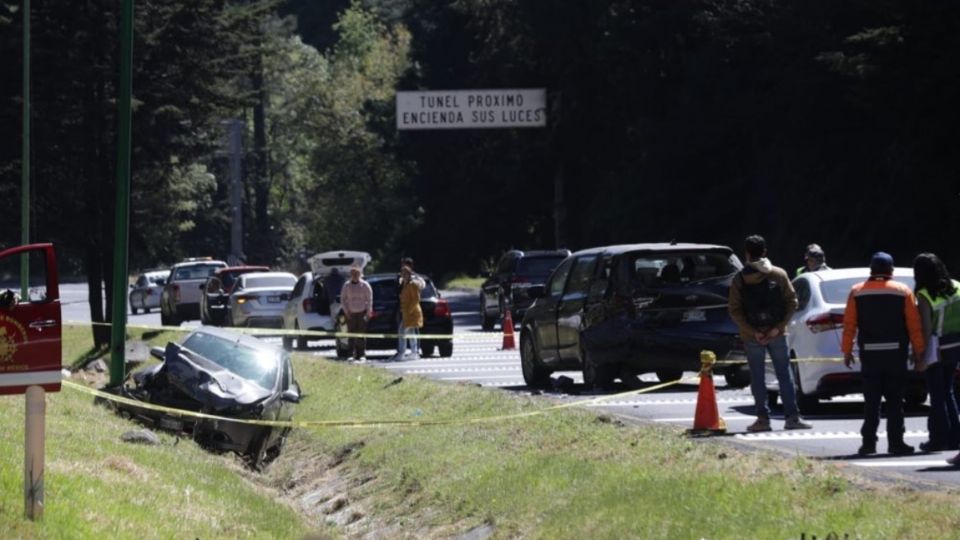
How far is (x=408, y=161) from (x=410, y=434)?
60.3 metres

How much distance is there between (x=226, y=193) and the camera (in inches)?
4227

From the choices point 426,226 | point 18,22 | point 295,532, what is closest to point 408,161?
point 426,226

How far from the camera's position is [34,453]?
35.3ft

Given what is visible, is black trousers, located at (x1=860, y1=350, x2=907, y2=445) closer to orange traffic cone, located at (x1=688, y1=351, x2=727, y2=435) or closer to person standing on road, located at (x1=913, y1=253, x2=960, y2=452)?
person standing on road, located at (x1=913, y1=253, x2=960, y2=452)

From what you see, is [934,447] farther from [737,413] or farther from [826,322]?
[737,413]

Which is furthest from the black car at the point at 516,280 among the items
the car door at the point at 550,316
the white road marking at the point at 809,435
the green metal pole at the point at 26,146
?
the white road marking at the point at 809,435

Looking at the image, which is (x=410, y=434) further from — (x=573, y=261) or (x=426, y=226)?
(x=426, y=226)

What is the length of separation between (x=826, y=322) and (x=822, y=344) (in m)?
0.22

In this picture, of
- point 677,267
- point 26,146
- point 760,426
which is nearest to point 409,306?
point 677,267

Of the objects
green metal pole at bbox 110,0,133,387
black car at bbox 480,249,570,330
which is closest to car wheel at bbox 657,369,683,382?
green metal pole at bbox 110,0,133,387

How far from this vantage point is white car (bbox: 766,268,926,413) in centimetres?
1741

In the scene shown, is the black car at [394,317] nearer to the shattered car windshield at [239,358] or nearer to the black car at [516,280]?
the black car at [516,280]

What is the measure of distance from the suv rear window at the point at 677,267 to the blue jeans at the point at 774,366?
4.56 metres

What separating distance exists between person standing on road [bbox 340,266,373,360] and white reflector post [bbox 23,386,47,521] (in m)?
19.0
